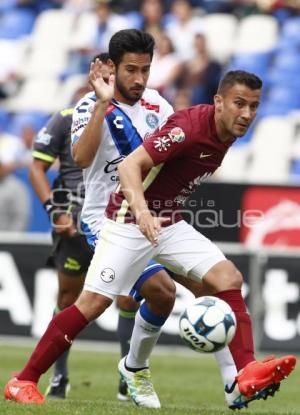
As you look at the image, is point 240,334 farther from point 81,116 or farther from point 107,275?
point 81,116

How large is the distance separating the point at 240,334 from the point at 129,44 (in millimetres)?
2187

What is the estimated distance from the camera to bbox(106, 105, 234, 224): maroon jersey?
728 centimetres

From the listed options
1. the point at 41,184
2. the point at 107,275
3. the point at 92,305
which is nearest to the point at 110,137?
the point at 107,275

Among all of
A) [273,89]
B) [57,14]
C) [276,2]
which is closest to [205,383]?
[273,89]

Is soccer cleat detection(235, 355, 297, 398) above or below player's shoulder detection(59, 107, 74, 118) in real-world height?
below

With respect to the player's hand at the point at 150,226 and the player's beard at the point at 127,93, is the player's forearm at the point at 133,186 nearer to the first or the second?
the player's hand at the point at 150,226

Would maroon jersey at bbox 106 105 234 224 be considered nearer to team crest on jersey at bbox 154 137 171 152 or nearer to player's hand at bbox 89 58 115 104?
team crest on jersey at bbox 154 137 171 152

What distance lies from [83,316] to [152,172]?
1.07 metres

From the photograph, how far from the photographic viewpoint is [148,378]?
8344 millimetres

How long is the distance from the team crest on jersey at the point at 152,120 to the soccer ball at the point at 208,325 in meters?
1.66

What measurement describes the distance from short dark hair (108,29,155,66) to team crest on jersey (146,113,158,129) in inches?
19.7

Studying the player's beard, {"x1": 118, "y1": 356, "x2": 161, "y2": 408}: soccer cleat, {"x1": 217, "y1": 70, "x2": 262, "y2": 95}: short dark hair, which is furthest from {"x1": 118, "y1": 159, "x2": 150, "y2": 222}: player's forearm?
{"x1": 118, "y1": 356, "x2": 161, "y2": 408}: soccer cleat

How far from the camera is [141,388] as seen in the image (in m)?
8.27

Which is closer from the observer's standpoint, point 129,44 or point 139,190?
point 139,190
